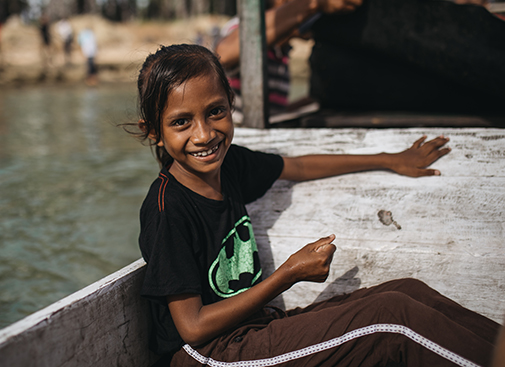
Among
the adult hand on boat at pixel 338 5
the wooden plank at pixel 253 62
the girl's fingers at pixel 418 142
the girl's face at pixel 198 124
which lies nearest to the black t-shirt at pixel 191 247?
the girl's face at pixel 198 124

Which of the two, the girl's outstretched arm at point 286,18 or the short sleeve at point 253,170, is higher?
the girl's outstretched arm at point 286,18

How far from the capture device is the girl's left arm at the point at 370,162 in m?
1.84

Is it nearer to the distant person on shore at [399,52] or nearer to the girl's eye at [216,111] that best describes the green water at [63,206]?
the girl's eye at [216,111]

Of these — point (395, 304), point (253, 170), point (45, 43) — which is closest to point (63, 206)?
point (253, 170)

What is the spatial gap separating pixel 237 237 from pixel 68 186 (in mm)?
4021

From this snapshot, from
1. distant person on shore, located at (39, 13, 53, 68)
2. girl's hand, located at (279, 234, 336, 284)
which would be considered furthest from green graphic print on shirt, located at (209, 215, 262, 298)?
distant person on shore, located at (39, 13, 53, 68)

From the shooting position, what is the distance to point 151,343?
1.50 m

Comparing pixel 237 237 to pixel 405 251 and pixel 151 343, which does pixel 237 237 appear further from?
pixel 405 251

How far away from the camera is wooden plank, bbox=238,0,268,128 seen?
2.16m

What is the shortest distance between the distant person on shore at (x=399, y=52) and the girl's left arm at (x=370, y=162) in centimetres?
57

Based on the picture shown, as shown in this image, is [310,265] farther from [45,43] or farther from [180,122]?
[45,43]

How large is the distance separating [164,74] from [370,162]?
39.6 inches

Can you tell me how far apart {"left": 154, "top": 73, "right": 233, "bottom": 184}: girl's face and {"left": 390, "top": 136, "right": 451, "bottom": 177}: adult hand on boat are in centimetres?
82

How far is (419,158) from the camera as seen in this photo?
1.84 m
